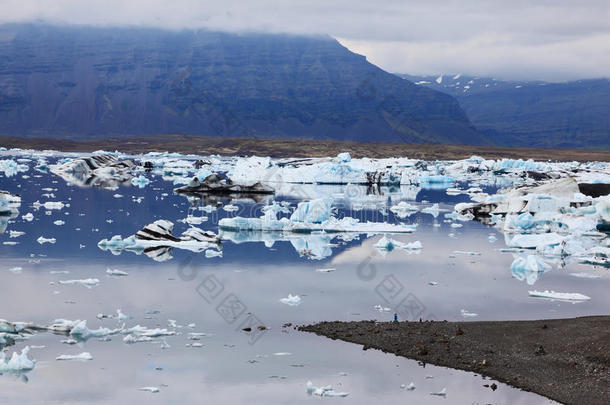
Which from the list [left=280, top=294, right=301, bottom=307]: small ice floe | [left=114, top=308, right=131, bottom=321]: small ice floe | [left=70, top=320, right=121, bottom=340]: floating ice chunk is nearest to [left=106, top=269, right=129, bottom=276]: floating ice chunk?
[left=114, top=308, right=131, bottom=321]: small ice floe

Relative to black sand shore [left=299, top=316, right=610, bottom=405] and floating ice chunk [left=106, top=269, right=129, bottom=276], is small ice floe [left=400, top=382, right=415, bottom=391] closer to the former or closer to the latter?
black sand shore [left=299, top=316, right=610, bottom=405]

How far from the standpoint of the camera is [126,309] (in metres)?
13.8

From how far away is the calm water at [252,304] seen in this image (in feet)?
32.9

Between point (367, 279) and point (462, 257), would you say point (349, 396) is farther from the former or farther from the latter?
point (462, 257)

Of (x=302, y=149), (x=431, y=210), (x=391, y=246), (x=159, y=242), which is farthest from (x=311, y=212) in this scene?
(x=302, y=149)

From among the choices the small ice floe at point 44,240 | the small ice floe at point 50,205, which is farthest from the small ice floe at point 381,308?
the small ice floe at point 50,205

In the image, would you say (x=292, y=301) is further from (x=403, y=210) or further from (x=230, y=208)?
(x=403, y=210)

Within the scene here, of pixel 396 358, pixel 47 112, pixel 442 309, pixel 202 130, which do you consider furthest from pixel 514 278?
pixel 47 112

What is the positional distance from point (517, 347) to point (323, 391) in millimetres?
3470

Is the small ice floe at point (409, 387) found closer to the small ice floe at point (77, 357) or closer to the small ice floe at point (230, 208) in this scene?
the small ice floe at point (77, 357)

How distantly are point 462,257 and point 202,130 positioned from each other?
165088 millimetres

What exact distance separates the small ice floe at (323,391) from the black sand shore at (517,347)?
1.80m

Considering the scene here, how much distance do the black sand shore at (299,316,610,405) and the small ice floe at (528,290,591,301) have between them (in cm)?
242

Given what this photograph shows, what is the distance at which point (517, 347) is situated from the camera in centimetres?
1166
